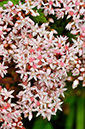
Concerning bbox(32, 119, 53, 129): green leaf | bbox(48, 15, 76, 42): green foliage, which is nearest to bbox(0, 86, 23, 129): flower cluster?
bbox(48, 15, 76, 42): green foliage

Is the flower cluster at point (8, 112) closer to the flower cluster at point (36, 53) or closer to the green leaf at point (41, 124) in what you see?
the flower cluster at point (36, 53)

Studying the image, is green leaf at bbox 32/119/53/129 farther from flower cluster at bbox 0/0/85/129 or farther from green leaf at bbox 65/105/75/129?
flower cluster at bbox 0/0/85/129

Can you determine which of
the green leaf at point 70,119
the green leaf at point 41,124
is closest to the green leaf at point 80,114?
the green leaf at point 70,119

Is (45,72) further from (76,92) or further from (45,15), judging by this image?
(76,92)

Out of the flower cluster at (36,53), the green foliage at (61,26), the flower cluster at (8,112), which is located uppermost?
the green foliage at (61,26)

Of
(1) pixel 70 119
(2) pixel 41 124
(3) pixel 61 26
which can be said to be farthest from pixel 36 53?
(1) pixel 70 119

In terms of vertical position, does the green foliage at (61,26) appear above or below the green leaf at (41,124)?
above

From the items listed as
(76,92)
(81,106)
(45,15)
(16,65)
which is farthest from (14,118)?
(81,106)
